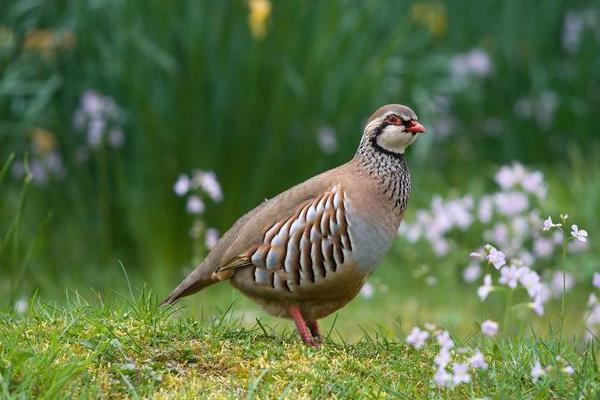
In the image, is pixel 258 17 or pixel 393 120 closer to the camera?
pixel 393 120

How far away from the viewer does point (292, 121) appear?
8984 mm

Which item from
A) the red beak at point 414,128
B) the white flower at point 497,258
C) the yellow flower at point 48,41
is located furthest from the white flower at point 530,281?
the yellow flower at point 48,41

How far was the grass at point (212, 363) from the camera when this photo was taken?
4219mm

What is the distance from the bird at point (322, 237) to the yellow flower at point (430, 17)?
4.83 m

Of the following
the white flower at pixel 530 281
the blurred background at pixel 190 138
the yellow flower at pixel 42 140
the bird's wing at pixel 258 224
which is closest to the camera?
the white flower at pixel 530 281

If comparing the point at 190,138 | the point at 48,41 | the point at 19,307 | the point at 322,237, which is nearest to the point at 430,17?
the point at 190,138

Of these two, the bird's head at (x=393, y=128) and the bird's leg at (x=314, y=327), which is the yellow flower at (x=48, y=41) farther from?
the bird's leg at (x=314, y=327)

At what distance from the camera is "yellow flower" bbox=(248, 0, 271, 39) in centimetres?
815

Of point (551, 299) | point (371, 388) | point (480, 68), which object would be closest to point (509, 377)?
point (371, 388)

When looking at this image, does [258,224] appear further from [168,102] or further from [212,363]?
[168,102]

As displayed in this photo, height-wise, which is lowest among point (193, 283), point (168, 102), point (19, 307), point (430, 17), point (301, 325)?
point (19, 307)

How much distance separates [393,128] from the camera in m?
5.47

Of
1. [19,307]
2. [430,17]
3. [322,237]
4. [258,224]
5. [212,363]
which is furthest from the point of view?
[430,17]

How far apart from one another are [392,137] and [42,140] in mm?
3770
